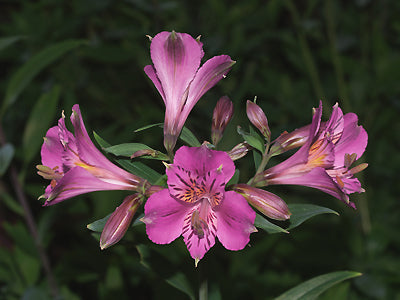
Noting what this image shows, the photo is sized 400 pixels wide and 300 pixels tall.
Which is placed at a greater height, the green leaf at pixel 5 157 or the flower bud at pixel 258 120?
the flower bud at pixel 258 120

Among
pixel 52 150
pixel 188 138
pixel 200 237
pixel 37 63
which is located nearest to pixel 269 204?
pixel 200 237

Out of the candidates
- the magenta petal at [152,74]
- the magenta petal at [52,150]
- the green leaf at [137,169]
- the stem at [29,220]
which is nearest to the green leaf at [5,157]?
the stem at [29,220]

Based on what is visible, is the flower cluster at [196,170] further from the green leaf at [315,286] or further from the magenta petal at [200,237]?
the green leaf at [315,286]

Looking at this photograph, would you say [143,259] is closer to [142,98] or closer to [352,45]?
[142,98]

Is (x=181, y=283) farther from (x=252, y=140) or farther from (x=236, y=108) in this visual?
(x=236, y=108)

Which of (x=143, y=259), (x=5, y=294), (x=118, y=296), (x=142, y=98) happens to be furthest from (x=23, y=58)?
(x=143, y=259)

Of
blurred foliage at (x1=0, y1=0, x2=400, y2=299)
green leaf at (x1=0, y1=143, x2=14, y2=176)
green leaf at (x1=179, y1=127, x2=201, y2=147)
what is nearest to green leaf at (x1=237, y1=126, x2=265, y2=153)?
green leaf at (x1=179, y1=127, x2=201, y2=147)
